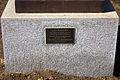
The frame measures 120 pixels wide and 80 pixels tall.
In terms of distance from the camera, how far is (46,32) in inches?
244

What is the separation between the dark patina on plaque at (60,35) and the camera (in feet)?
20.2

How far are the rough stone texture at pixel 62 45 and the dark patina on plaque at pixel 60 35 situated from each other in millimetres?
84

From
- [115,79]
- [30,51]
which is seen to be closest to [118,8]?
[115,79]

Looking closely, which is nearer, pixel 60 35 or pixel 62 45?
pixel 60 35

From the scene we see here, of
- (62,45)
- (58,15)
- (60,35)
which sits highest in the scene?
(58,15)

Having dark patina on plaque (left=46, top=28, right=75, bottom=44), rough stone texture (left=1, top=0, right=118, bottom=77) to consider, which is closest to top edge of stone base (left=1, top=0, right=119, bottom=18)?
rough stone texture (left=1, top=0, right=118, bottom=77)

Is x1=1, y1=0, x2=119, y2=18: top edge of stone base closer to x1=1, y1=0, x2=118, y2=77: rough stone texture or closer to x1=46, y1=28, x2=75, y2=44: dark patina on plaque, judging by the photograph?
x1=1, y1=0, x2=118, y2=77: rough stone texture

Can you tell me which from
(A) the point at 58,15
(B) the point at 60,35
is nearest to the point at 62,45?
(B) the point at 60,35

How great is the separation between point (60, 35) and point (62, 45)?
240mm

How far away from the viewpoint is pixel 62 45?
6.33m

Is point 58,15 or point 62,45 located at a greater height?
point 58,15

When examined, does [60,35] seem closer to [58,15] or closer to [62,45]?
[62,45]

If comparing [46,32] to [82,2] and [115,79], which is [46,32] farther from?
[115,79]

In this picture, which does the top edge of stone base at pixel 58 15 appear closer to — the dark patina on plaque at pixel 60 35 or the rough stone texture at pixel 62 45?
the rough stone texture at pixel 62 45
